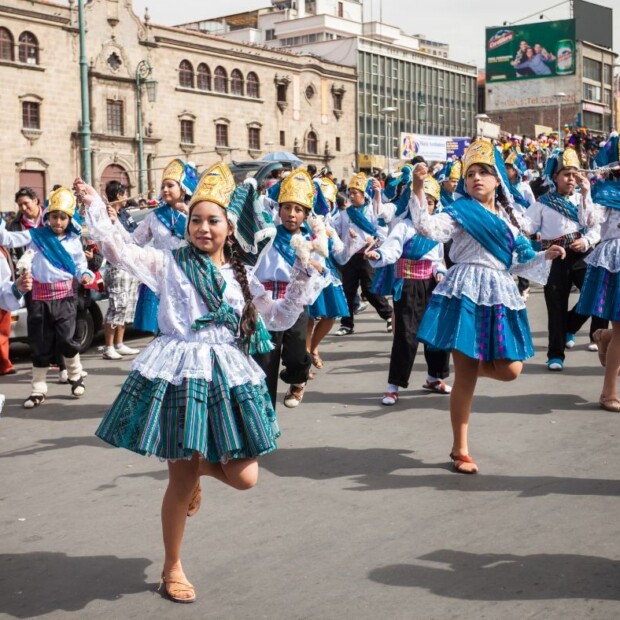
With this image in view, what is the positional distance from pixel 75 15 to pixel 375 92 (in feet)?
95.2

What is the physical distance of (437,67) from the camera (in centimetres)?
8338

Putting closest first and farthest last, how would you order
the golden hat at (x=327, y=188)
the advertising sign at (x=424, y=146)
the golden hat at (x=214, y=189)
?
the golden hat at (x=214, y=189)
the golden hat at (x=327, y=188)
the advertising sign at (x=424, y=146)

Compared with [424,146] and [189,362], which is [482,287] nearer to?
[189,362]

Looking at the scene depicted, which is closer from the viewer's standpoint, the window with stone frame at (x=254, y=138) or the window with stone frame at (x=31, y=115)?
the window with stone frame at (x=31, y=115)

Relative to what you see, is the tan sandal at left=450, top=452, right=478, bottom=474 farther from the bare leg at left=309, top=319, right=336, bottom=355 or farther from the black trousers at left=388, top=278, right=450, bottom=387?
the bare leg at left=309, top=319, right=336, bottom=355

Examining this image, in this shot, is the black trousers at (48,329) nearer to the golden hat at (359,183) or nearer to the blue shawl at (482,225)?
the blue shawl at (482,225)

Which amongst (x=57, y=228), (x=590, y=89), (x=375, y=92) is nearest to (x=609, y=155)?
(x=57, y=228)

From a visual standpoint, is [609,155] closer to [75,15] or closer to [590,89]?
[75,15]

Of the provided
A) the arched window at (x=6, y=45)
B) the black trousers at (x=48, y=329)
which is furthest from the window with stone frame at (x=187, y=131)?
the black trousers at (x=48, y=329)

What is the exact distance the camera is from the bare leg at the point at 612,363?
7.75m

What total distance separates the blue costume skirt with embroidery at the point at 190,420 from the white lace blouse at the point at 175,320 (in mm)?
51

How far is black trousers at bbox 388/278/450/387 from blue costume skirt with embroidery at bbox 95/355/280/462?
420cm

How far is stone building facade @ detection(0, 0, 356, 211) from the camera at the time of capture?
46.6 metres

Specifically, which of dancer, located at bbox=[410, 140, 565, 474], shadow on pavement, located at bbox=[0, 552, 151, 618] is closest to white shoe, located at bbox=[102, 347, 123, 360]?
dancer, located at bbox=[410, 140, 565, 474]
